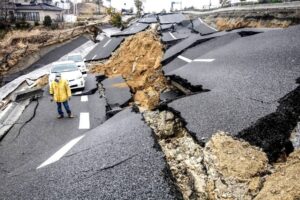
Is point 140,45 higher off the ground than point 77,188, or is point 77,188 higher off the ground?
point 140,45

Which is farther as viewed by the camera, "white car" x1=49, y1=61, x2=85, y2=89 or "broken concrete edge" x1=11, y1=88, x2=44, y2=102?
"white car" x1=49, y1=61, x2=85, y2=89

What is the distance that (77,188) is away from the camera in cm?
443

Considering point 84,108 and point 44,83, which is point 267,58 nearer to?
point 84,108

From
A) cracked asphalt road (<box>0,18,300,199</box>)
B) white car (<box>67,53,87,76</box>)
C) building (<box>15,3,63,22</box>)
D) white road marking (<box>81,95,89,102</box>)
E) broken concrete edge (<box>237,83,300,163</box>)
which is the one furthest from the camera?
building (<box>15,3,63,22</box>)

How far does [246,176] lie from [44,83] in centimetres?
1600

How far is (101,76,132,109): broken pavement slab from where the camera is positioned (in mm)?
11977

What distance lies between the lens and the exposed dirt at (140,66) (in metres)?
12.7

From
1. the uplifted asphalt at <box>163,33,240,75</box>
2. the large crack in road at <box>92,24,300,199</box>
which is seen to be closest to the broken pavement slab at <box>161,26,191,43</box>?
the uplifted asphalt at <box>163,33,240,75</box>

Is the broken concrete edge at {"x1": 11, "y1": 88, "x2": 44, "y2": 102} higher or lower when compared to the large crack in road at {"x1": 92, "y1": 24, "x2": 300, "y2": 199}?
lower

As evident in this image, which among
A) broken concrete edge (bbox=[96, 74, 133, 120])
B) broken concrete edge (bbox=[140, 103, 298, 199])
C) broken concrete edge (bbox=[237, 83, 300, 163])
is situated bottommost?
broken concrete edge (bbox=[96, 74, 133, 120])

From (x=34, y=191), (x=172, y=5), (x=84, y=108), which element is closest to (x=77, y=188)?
(x=34, y=191)

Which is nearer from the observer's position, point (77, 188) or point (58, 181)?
point (77, 188)

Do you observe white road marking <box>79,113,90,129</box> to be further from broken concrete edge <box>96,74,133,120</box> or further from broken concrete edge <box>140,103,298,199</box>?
broken concrete edge <box>140,103,298,199</box>

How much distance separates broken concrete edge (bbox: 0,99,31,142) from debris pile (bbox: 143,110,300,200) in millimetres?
7173
